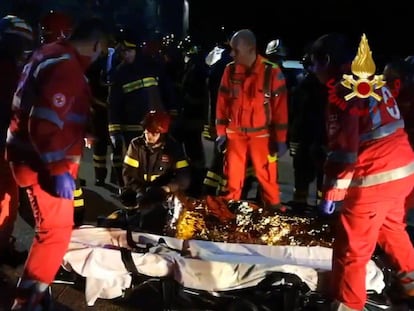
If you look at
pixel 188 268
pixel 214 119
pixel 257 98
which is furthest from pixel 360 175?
pixel 214 119

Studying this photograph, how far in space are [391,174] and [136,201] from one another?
2.17m

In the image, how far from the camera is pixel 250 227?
5031mm

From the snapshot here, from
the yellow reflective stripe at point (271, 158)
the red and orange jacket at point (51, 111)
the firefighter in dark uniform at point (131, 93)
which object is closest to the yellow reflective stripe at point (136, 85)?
the firefighter in dark uniform at point (131, 93)

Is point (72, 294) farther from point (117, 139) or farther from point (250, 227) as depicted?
point (117, 139)

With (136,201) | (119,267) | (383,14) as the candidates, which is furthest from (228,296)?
(383,14)

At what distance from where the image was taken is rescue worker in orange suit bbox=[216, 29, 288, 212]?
5598 millimetres

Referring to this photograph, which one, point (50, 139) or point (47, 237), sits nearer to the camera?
point (50, 139)

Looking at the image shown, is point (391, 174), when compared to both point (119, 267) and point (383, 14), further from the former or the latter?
point (383, 14)

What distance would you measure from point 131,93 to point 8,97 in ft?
5.67

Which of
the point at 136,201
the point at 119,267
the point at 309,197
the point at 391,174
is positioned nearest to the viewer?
the point at 391,174

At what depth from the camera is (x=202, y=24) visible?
2272cm

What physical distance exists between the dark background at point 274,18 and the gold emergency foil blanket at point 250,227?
1195 cm

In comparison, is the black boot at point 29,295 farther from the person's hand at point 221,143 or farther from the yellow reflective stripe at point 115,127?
the yellow reflective stripe at point 115,127

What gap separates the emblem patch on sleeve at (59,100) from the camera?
12.3 ft
